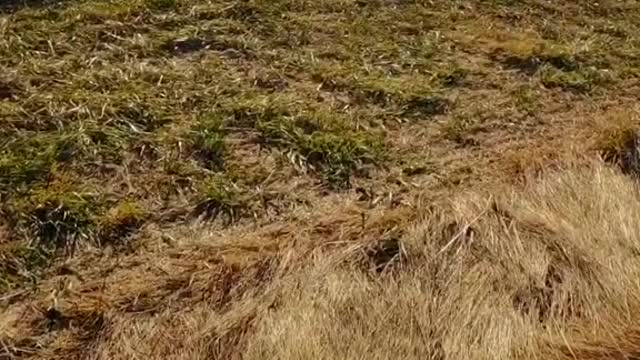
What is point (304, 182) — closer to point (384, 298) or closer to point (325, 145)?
point (325, 145)

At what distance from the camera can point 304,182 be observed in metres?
3.10

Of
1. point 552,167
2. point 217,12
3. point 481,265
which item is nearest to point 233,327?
point 481,265

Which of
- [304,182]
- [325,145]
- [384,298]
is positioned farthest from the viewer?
[325,145]

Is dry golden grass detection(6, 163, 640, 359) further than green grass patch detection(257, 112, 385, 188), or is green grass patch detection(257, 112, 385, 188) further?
green grass patch detection(257, 112, 385, 188)

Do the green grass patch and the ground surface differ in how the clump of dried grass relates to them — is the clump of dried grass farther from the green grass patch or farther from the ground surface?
the green grass patch

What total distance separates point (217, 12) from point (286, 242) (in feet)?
5.20

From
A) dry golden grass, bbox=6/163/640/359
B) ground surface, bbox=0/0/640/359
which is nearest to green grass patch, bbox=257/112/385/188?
ground surface, bbox=0/0/640/359

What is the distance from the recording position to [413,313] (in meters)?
2.53

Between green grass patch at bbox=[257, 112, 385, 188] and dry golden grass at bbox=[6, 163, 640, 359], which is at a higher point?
dry golden grass at bbox=[6, 163, 640, 359]

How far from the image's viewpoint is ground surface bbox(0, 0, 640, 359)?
248 centimetres

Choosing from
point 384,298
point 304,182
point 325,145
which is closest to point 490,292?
point 384,298

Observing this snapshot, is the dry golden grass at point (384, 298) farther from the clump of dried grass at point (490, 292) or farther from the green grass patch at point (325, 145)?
the green grass patch at point (325, 145)

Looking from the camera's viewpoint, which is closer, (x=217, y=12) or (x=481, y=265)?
(x=481, y=265)

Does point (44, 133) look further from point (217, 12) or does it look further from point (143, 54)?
point (217, 12)
